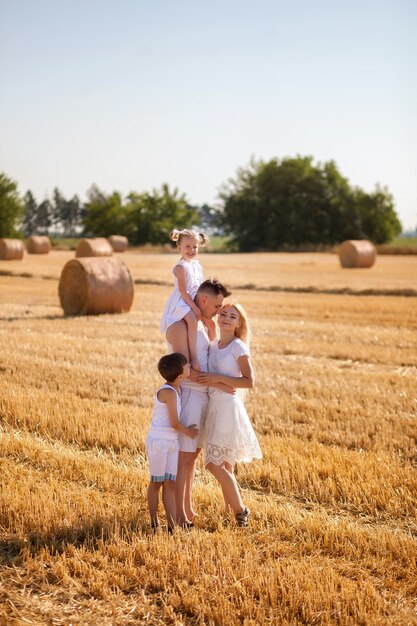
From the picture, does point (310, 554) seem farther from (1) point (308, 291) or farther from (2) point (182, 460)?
(1) point (308, 291)

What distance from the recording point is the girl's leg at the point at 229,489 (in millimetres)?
5086

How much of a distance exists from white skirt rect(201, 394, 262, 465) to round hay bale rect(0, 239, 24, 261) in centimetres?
3343

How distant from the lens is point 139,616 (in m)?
3.98

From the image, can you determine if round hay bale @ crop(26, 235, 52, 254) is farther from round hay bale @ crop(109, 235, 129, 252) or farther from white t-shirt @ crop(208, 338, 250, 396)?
white t-shirt @ crop(208, 338, 250, 396)

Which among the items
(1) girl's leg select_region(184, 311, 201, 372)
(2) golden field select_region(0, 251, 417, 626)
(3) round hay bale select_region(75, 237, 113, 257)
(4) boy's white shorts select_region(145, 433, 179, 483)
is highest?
(3) round hay bale select_region(75, 237, 113, 257)

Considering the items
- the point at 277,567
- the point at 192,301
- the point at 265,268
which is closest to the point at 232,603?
the point at 277,567

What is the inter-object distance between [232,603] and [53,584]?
99 cm

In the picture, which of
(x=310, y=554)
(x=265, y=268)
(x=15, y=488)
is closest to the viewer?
(x=310, y=554)

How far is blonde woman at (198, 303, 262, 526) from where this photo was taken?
5.12 m

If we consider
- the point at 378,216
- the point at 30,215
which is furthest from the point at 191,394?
the point at 30,215

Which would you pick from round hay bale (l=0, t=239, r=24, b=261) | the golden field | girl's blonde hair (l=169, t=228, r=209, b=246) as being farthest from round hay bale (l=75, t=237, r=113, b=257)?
girl's blonde hair (l=169, t=228, r=209, b=246)

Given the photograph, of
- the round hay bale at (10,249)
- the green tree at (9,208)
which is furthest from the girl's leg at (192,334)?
the green tree at (9,208)

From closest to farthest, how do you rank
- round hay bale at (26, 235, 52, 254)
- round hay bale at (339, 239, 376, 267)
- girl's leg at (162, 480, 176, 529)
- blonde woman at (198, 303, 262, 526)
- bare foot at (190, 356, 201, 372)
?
girl's leg at (162, 480, 176, 529) → blonde woman at (198, 303, 262, 526) → bare foot at (190, 356, 201, 372) → round hay bale at (339, 239, 376, 267) → round hay bale at (26, 235, 52, 254)

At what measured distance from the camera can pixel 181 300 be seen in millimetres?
5367
